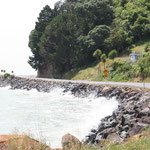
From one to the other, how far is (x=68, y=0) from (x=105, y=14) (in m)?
28.2

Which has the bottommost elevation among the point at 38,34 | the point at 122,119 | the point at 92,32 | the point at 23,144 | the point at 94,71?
the point at 122,119

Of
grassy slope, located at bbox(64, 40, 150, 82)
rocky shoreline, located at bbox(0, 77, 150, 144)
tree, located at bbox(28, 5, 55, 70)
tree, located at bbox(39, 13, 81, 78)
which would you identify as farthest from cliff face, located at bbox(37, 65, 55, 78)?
rocky shoreline, located at bbox(0, 77, 150, 144)

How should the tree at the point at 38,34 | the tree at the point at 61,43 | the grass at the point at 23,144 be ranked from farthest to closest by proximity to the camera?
the tree at the point at 38,34 → the tree at the point at 61,43 → the grass at the point at 23,144

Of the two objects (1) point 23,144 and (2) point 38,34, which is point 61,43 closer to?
(2) point 38,34

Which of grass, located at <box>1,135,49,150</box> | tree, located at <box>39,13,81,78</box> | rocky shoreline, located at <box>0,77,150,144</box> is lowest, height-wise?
rocky shoreline, located at <box>0,77,150,144</box>

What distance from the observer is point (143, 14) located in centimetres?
4366

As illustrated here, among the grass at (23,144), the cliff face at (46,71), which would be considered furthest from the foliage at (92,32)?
the grass at (23,144)

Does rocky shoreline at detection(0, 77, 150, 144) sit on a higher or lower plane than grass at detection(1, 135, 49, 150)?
lower

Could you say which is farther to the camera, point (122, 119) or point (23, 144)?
point (122, 119)

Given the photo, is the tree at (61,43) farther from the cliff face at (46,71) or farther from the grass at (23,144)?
the grass at (23,144)

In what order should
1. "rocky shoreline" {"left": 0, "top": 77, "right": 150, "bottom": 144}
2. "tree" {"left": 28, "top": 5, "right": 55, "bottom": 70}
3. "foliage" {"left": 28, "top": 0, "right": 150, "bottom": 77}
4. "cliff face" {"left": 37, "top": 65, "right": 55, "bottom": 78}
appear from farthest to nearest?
"tree" {"left": 28, "top": 5, "right": 55, "bottom": 70} < "cliff face" {"left": 37, "top": 65, "right": 55, "bottom": 78} < "foliage" {"left": 28, "top": 0, "right": 150, "bottom": 77} < "rocky shoreline" {"left": 0, "top": 77, "right": 150, "bottom": 144}

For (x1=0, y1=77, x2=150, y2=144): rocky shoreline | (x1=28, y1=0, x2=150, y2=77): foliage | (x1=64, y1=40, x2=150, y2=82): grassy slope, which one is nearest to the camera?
(x1=0, y1=77, x2=150, y2=144): rocky shoreline

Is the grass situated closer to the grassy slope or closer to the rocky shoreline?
the rocky shoreline

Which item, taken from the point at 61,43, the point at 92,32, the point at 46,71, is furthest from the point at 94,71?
the point at 46,71
